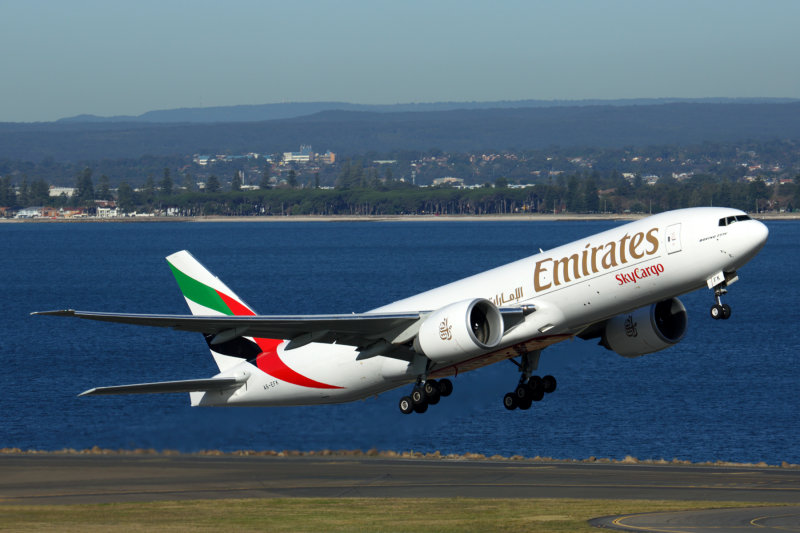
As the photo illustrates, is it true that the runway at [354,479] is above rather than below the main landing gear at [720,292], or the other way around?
below

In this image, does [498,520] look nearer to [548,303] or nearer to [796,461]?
[548,303]

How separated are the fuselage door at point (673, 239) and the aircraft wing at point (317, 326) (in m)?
5.89

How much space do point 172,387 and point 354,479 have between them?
16345 mm

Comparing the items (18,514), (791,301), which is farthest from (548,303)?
(791,301)

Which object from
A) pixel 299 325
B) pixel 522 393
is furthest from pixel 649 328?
pixel 299 325

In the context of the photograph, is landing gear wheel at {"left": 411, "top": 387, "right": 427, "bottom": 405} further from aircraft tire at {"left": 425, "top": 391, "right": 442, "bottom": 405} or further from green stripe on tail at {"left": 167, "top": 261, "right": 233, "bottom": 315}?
green stripe on tail at {"left": 167, "top": 261, "right": 233, "bottom": 315}

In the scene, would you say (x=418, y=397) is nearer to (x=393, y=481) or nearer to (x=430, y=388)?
(x=430, y=388)

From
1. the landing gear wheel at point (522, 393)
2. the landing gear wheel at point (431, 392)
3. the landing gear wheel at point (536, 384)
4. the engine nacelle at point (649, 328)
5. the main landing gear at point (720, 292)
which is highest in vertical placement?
the main landing gear at point (720, 292)

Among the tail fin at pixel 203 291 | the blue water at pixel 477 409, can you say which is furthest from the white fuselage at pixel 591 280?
the tail fin at pixel 203 291

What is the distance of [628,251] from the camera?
140 ft

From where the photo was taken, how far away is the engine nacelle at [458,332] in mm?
43062

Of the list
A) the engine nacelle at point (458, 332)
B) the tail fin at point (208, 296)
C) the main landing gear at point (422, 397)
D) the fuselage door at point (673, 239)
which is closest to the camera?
the fuselage door at point (673, 239)

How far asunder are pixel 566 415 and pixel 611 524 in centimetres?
5649

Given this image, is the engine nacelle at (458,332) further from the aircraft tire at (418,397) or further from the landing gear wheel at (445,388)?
the landing gear wheel at (445,388)
